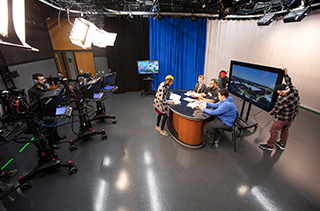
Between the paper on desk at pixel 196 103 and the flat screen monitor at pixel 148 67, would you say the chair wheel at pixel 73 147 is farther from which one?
the flat screen monitor at pixel 148 67

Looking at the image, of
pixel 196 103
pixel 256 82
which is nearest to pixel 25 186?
pixel 196 103

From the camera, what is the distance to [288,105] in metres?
2.57

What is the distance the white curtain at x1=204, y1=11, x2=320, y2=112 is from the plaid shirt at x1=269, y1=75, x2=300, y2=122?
121 inches

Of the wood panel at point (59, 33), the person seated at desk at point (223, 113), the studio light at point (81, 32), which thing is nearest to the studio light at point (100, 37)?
the studio light at point (81, 32)

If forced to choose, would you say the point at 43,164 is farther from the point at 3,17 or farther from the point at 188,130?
the point at 188,130

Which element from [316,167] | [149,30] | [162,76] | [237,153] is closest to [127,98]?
[162,76]

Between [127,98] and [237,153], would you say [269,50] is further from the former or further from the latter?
[127,98]

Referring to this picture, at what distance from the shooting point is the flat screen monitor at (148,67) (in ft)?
19.9

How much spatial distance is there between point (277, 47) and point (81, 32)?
621cm

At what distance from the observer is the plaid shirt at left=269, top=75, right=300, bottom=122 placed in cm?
251

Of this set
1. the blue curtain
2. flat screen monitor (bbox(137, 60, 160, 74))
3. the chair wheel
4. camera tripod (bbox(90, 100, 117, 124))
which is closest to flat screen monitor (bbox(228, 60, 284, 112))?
the blue curtain

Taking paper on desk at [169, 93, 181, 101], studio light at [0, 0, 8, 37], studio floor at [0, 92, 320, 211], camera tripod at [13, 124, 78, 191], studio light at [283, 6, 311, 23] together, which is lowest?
studio floor at [0, 92, 320, 211]

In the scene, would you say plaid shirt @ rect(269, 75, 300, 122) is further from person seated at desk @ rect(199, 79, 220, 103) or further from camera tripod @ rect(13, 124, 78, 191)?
camera tripod @ rect(13, 124, 78, 191)

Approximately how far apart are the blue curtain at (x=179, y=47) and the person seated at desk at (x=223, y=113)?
4.03m
